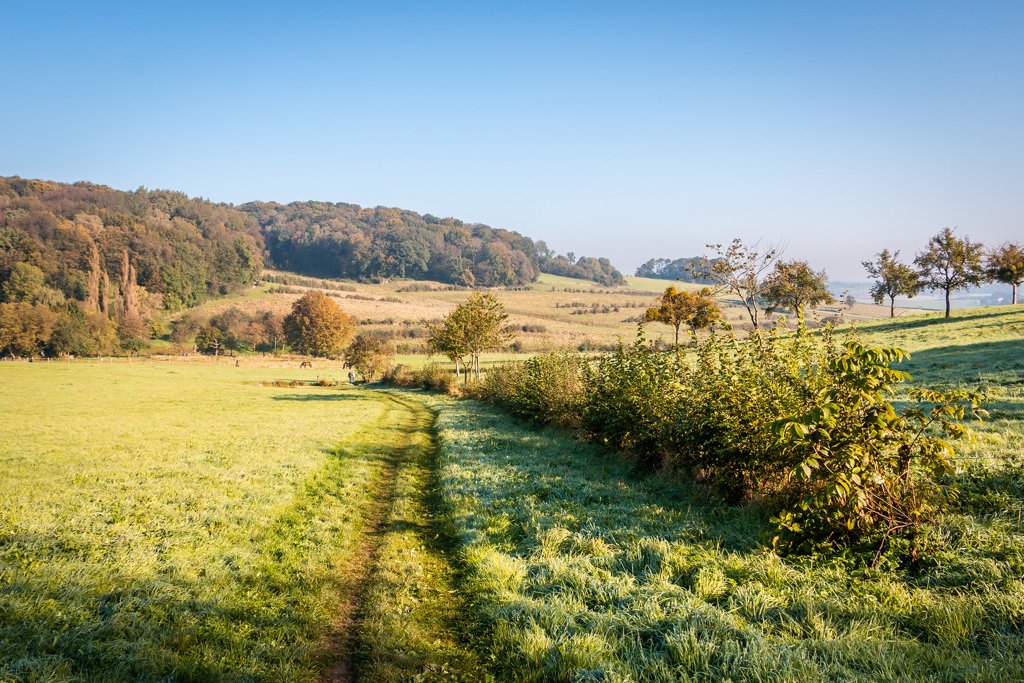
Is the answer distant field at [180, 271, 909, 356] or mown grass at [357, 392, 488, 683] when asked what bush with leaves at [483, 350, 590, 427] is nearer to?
mown grass at [357, 392, 488, 683]

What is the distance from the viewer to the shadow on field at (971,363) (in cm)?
1783

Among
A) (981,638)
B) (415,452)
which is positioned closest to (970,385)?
(981,638)

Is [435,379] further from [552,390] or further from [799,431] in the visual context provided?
[799,431]

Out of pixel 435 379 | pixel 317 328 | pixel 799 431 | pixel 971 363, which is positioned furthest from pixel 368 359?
pixel 799 431

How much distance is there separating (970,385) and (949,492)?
43.6 ft

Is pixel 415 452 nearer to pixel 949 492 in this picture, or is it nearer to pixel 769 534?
pixel 769 534

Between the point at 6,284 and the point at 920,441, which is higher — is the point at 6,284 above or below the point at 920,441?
above

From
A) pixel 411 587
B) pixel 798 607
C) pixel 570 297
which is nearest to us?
pixel 798 607

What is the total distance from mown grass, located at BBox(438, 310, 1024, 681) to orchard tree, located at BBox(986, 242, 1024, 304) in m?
48.7

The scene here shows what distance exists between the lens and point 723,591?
5.61 meters

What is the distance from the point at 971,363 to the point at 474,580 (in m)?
25.5

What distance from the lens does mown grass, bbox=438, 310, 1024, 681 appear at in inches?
163

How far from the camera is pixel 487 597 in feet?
19.4

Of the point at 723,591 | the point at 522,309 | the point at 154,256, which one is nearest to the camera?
the point at 723,591
